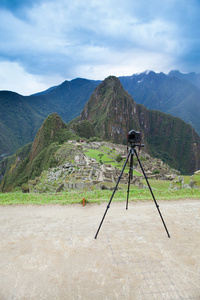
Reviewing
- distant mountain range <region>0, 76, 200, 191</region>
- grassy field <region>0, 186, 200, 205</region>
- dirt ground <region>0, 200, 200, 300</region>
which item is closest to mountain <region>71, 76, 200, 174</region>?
distant mountain range <region>0, 76, 200, 191</region>

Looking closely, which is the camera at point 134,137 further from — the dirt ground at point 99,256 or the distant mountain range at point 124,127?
the distant mountain range at point 124,127

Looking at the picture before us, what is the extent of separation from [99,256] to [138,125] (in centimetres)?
15948

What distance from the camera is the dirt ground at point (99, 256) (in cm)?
297

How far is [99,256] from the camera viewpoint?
12.1ft

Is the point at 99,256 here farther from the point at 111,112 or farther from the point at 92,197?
the point at 111,112

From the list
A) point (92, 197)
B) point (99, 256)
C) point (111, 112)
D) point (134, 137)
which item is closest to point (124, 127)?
point (111, 112)

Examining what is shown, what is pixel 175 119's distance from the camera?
175 meters

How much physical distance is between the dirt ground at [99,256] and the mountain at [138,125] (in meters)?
110

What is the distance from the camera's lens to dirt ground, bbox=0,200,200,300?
297 centimetres

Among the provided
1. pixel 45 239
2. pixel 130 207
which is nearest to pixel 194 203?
pixel 130 207

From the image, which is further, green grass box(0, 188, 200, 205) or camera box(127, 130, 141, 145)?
green grass box(0, 188, 200, 205)

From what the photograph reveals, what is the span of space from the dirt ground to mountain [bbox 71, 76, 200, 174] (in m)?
110

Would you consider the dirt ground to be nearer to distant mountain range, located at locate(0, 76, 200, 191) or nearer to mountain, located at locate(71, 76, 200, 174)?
distant mountain range, located at locate(0, 76, 200, 191)

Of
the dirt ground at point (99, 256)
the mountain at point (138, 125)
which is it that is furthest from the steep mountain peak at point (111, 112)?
the dirt ground at point (99, 256)
